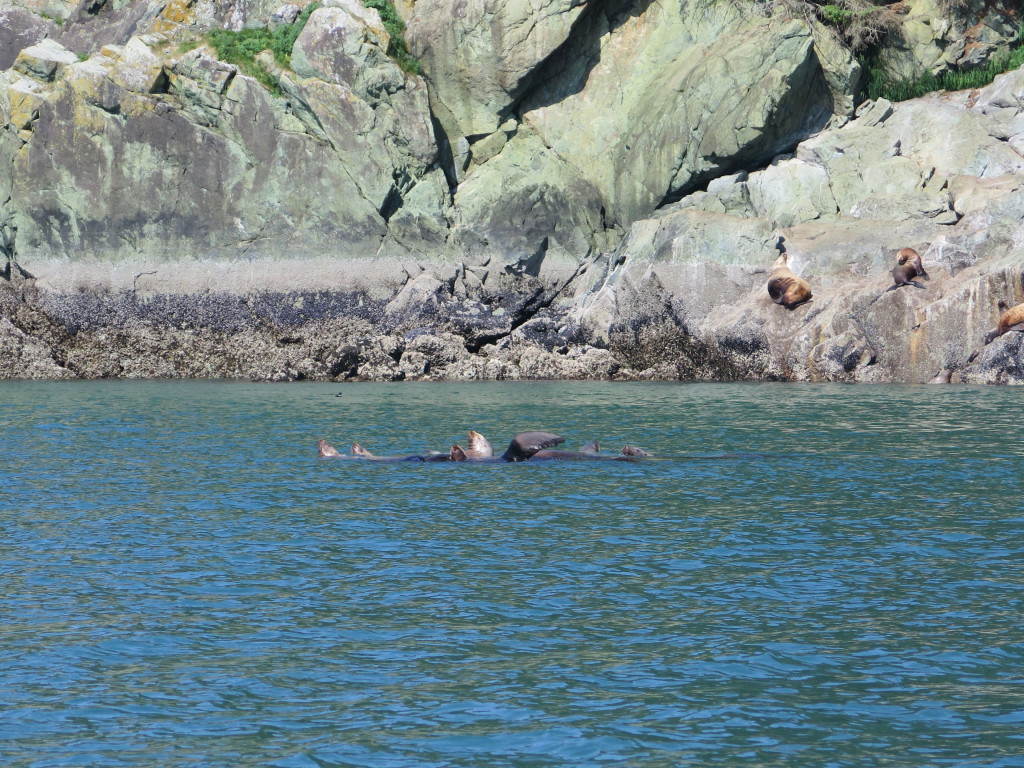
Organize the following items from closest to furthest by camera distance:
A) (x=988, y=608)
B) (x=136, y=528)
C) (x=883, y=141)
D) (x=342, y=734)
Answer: (x=342, y=734) < (x=988, y=608) < (x=136, y=528) < (x=883, y=141)

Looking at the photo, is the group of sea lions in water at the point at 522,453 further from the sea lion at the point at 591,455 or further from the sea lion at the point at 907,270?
the sea lion at the point at 907,270

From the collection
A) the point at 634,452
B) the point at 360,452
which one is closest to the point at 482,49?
the point at 360,452

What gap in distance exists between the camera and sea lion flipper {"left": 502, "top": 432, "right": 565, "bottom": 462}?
14547 millimetres

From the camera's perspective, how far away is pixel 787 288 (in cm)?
2662

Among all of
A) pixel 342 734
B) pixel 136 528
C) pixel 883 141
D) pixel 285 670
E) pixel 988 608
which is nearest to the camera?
pixel 342 734

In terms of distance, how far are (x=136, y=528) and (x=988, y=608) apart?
7.27 meters

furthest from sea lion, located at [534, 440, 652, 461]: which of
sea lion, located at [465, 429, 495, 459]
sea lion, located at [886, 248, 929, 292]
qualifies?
sea lion, located at [886, 248, 929, 292]

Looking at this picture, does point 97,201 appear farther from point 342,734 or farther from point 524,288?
point 342,734

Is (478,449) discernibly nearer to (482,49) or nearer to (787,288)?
(787,288)

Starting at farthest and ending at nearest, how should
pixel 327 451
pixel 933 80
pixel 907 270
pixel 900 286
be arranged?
pixel 933 80, pixel 900 286, pixel 907 270, pixel 327 451

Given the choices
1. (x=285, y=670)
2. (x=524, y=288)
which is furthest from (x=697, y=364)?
(x=285, y=670)

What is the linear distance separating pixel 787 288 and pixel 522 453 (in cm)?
1388

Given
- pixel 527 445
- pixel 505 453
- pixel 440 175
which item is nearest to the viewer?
pixel 527 445

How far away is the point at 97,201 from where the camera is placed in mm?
31672
